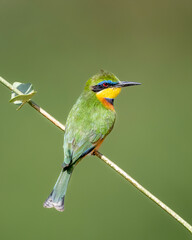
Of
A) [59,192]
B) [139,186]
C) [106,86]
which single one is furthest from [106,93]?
[139,186]

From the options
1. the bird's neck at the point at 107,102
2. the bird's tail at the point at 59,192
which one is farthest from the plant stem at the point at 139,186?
the bird's neck at the point at 107,102

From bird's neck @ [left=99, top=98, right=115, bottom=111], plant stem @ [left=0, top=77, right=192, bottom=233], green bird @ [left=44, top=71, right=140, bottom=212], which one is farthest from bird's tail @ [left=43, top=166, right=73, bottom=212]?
bird's neck @ [left=99, top=98, right=115, bottom=111]

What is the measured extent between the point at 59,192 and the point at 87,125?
32 cm

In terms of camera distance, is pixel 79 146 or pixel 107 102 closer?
pixel 79 146

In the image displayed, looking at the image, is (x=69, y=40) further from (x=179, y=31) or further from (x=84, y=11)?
(x=179, y=31)

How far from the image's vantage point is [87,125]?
6.72 ft

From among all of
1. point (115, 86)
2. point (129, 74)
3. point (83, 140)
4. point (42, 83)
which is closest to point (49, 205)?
point (83, 140)

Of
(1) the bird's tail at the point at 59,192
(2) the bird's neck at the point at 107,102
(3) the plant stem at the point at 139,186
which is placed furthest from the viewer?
(2) the bird's neck at the point at 107,102

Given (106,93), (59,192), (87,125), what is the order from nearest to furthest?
(59,192)
(87,125)
(106,93)

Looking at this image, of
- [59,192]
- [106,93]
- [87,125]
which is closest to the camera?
[59,192]

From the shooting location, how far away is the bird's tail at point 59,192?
1856 mm

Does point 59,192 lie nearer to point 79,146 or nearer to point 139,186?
point 79,146

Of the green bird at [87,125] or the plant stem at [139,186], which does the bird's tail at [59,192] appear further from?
the plant stem at [139,186]

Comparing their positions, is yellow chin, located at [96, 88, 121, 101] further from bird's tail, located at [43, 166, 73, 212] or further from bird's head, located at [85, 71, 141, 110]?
bird's tail, located at [43, 166, 73, 212]
